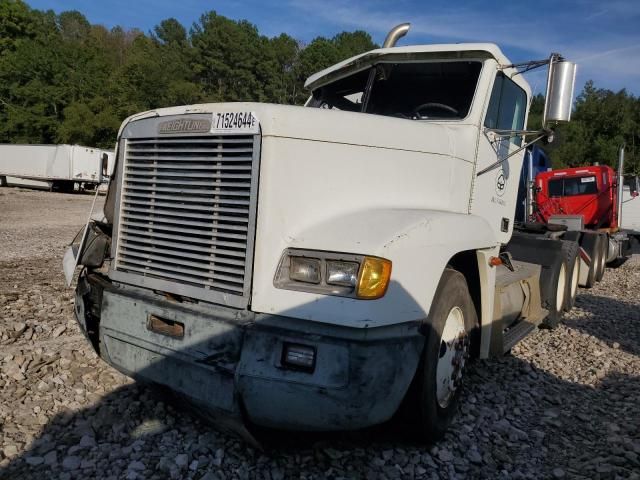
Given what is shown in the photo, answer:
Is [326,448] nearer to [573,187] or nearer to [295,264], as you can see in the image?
[295,264]

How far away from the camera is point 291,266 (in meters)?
2.67

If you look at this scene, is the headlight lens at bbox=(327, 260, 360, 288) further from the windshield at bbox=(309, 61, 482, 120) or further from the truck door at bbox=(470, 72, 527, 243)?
the windshield at bbox=(309, 61, 482, 120)

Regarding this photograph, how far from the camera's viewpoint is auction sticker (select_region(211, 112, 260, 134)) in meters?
2.71

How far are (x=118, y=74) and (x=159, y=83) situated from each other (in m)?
4.00

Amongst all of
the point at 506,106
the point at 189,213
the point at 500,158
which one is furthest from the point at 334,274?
the point at 506,106

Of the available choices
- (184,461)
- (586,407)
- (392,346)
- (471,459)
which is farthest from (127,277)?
(586,407)

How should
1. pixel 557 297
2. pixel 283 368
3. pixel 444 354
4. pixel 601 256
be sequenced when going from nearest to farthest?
pixel 283 368 → pixel 444 354 → pixel 557 297 → pixel 601 256

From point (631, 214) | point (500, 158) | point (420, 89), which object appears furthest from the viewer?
point (631, 214)

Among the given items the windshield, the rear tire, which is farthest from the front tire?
the rear tire

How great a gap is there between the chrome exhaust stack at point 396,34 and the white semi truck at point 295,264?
162cm

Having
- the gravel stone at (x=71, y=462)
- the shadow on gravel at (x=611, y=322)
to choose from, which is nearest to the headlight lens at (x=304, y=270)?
the gravel stone at (x=71, y=462)

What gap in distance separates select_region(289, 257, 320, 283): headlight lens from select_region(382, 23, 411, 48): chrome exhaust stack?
3.26 meters

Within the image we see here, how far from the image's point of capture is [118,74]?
5047cm

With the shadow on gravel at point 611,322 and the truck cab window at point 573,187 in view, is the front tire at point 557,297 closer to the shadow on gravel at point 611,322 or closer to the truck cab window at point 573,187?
the shadow on gravel at point 611,322
